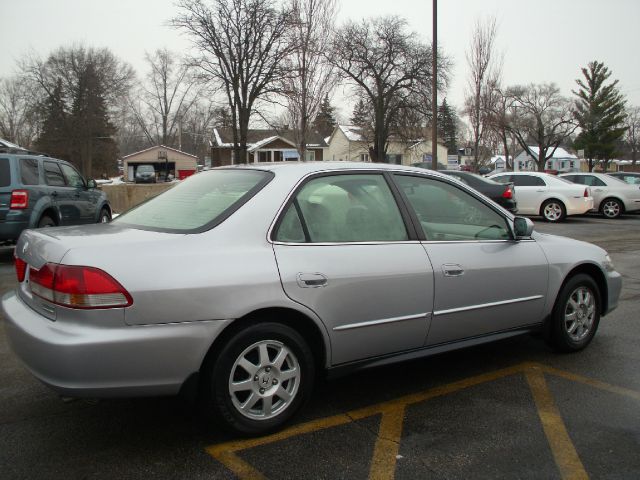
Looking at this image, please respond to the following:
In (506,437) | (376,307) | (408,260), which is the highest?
(408,260)

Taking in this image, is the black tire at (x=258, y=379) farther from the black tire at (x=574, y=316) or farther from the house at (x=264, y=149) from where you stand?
the house at (x=264, y=149)

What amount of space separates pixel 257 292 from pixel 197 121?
7764cm

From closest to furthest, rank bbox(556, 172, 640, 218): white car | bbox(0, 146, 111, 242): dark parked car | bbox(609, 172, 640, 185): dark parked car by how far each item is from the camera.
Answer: bbox(0, 146, 111, 242): dark parked car < bbox(556, 172, 640, 218): white car < bbox(609, 172, 640, 185): dark parked car

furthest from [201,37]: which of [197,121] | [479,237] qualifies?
[197,121]

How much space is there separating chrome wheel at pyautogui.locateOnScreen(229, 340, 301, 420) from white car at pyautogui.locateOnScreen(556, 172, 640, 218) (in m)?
17.0

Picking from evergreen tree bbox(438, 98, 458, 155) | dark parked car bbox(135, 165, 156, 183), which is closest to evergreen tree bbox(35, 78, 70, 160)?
dark parked car bbox(135, 165, 156, 183)

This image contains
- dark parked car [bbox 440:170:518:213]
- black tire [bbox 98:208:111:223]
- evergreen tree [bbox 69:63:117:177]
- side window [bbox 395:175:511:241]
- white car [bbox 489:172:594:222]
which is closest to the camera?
side window [bbox 395:175:511:241]

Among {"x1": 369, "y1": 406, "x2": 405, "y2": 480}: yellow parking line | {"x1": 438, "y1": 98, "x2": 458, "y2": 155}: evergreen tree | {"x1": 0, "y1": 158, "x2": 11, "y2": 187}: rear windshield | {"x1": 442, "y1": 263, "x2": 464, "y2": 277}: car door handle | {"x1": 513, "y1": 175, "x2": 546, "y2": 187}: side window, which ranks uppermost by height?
{"x1": 438, "y1": 98, "x2": 458, "y2": 155}: evergreen tree

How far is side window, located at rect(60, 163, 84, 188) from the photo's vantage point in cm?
1009

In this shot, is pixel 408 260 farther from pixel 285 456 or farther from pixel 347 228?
pixel 285 456

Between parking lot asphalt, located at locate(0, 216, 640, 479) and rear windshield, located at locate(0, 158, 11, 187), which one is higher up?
rear windshield, located at locate(0, 158, 11, 187)

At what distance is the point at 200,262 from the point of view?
275 centimetres

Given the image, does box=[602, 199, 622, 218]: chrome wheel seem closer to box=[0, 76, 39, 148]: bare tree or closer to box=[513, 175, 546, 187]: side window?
box=[513, 175, 546, 187]: side window

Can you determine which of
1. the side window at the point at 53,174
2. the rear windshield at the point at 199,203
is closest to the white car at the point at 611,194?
the side window at the point at 53,174
